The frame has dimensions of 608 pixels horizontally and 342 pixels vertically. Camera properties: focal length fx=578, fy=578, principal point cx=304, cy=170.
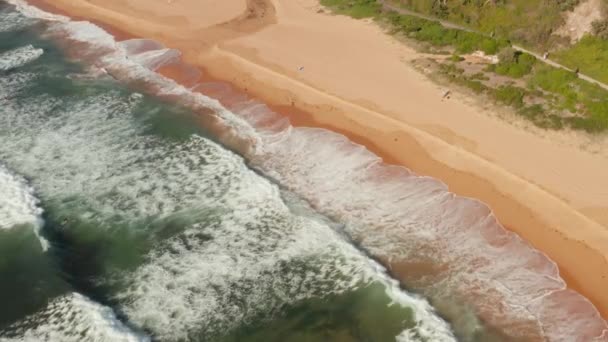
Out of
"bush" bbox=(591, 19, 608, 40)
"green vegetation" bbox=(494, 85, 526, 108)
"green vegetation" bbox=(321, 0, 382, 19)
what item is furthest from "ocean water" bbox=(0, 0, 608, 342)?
"bush" bbox=(591, 19, 608, 40)

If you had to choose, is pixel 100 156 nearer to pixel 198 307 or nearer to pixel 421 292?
pixel 198 307

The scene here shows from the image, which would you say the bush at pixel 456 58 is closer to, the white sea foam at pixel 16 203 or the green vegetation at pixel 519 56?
the green vegetation at pixel 519 56

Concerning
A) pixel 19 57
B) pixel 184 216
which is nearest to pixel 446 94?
pixel 184 216

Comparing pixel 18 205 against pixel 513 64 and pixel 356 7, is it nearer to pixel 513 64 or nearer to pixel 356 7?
pixel 513 64

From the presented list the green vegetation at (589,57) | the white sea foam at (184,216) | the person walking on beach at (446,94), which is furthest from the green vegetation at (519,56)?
the white sea foam at (184,216)

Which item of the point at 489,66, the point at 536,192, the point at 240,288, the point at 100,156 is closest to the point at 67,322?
the point at 240,288
